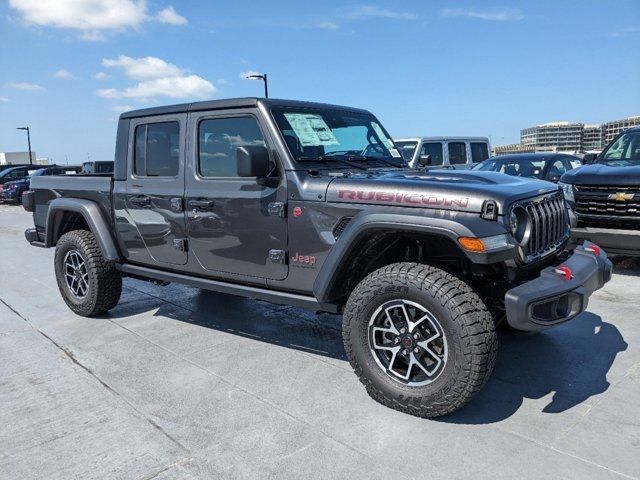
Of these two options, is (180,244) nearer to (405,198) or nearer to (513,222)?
(405,198)

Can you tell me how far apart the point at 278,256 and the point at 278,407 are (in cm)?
97

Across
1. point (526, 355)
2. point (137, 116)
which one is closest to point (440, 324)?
point (526, 355)

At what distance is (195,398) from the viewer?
10.6ft

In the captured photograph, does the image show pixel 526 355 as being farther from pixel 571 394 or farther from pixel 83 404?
pixel 83 404

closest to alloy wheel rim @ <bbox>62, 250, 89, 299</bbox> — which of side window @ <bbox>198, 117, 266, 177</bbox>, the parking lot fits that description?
the parking lot

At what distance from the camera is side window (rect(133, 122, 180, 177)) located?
4.14 m

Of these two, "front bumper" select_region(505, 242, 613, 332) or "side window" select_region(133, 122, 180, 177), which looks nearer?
"front bumper" select_region(505, 242, 613, 332)

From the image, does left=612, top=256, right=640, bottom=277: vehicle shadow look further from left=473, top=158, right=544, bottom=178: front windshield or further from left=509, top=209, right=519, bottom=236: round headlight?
left=509, top=209, right=519, bottom=236: round headlight

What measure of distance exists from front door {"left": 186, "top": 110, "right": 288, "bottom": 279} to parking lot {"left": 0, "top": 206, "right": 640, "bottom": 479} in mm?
772

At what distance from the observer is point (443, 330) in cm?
280

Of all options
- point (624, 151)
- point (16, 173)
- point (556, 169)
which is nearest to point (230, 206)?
point (624, 151)

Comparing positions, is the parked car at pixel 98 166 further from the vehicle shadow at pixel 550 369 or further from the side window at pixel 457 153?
the vehicle shadow at pixel 550 369

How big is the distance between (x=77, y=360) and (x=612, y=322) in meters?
4.38

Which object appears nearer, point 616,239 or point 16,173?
point 616,239
